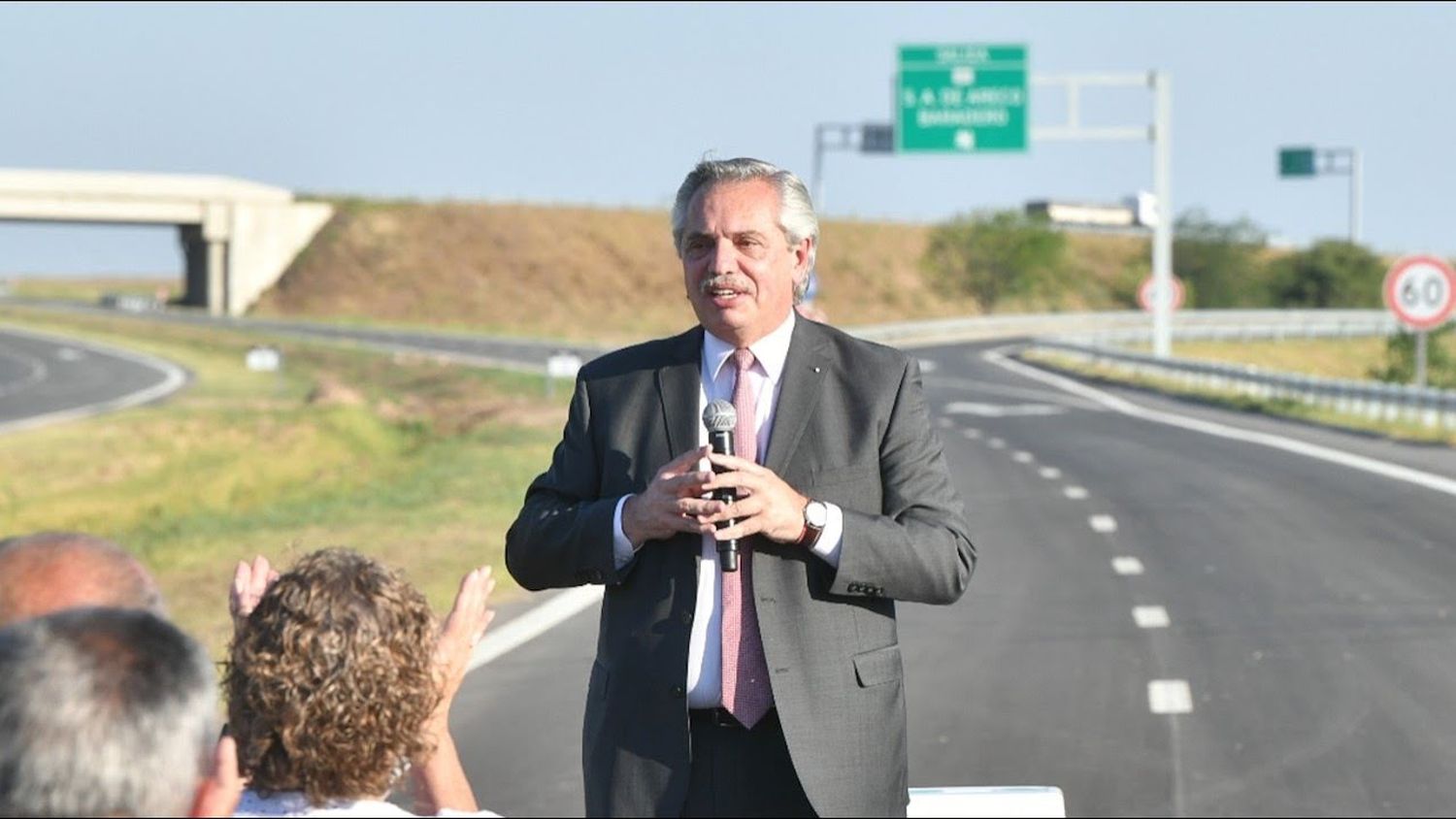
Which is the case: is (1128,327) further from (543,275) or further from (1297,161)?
(543,275)

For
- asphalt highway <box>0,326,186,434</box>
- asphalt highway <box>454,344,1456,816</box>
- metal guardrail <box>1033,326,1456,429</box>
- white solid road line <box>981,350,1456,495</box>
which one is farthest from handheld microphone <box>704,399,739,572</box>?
asphalt highway <box>0,326,186,434</box>

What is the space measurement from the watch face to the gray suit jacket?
0.15 feet

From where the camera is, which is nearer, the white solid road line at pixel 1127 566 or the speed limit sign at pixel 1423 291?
the white solid road line at pixel 1127 566

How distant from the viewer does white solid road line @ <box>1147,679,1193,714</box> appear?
10609 millimetres

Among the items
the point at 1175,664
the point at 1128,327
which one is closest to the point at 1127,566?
the point at 1175,664

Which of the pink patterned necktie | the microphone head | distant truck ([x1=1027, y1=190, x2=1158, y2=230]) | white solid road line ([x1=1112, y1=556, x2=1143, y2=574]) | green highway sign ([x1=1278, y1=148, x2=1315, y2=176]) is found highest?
green highway sign ([x1=1278, y1=148, x2=1315, y2=176])

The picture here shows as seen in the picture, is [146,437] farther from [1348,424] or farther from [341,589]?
[341,589]

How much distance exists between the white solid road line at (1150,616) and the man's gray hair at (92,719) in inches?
437

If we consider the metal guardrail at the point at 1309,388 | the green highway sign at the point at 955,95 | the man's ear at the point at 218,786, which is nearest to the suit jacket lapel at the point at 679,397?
the man's ear at the point at 218,786

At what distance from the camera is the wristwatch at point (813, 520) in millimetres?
4055

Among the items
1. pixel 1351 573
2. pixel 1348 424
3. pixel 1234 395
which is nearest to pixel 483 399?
pixel 1234 395

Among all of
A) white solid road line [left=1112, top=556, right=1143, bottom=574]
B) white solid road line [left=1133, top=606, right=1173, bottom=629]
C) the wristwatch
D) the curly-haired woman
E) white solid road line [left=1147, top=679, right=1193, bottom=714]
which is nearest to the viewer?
the curly-haired woman

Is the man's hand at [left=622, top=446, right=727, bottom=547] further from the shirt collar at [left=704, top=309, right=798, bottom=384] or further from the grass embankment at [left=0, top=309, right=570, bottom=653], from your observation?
the grass embankment at [left=0, top=309, right=570, bottom=653]

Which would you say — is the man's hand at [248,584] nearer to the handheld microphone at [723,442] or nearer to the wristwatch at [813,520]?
the handheld microphone at [723,442]
